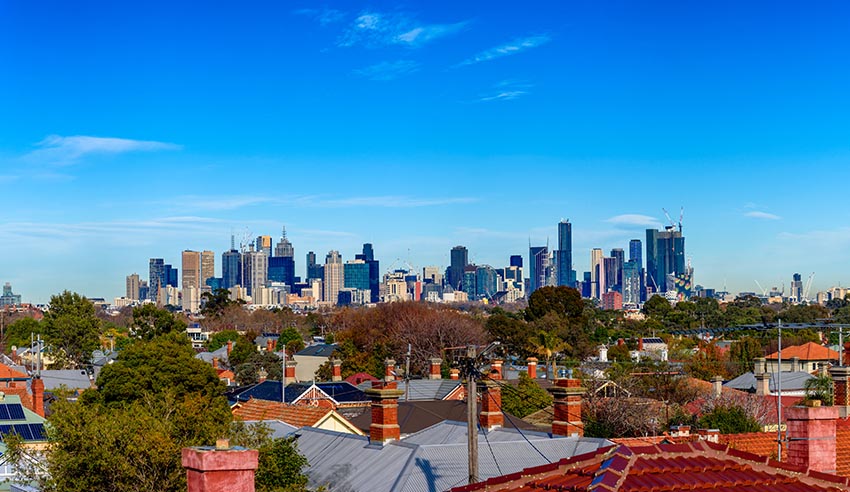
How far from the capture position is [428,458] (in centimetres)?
2309

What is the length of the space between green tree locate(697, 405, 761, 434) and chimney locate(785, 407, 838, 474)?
22.2m

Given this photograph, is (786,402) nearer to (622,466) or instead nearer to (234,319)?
(622,466)

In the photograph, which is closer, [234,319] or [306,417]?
[306,417]

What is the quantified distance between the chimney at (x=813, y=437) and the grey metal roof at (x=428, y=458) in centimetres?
866

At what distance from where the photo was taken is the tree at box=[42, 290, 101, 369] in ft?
296

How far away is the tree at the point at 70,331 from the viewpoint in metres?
90.3

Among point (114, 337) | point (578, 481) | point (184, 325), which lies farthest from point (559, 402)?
point (114, 337)

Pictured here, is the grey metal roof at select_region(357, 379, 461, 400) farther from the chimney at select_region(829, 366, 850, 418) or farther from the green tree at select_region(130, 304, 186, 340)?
the green tree at select_region(130, 304, 186, 340)

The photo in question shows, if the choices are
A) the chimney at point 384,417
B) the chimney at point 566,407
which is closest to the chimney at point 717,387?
the chimney at point 566,407

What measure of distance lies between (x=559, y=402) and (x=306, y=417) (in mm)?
11194

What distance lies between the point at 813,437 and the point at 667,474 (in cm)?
496

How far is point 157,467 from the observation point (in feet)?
64.6

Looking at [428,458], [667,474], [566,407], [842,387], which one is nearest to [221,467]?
[667,474]

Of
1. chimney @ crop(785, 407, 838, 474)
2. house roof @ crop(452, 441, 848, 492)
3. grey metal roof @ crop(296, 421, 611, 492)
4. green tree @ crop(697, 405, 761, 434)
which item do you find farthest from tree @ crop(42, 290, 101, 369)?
house roof @ crop(452, 441, 848, 492)
